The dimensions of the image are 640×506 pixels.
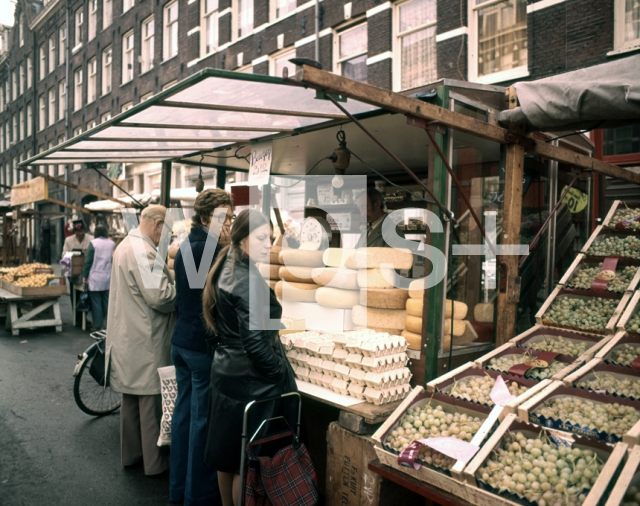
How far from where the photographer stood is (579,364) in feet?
9.82

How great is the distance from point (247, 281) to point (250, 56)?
13397mm

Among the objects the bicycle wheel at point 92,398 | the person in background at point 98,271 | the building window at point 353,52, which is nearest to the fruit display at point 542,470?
the bicycle wheel at point 92,398

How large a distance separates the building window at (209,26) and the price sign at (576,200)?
1372 centimetres

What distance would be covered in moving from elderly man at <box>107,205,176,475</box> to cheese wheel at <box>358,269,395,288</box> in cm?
145

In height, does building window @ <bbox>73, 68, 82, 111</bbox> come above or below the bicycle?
above

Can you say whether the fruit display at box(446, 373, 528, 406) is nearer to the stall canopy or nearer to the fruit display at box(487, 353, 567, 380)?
the fruit display at box(487, 353, 567, 380)

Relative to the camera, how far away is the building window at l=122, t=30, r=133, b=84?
21122mm

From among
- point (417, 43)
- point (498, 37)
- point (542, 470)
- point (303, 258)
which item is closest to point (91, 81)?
point (417, 43)

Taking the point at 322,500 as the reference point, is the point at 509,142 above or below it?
Result: above

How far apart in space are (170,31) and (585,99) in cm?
1868

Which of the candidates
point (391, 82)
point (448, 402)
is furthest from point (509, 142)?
point (391, 82)

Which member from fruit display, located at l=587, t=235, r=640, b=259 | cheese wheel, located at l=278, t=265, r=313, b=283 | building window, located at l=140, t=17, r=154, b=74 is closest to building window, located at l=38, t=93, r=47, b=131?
building window, located at l=140, t=17, r=154, b=74

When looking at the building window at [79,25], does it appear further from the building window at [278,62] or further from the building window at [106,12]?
the building window at [278,62]

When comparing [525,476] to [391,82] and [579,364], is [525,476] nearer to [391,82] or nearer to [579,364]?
[579,364]
